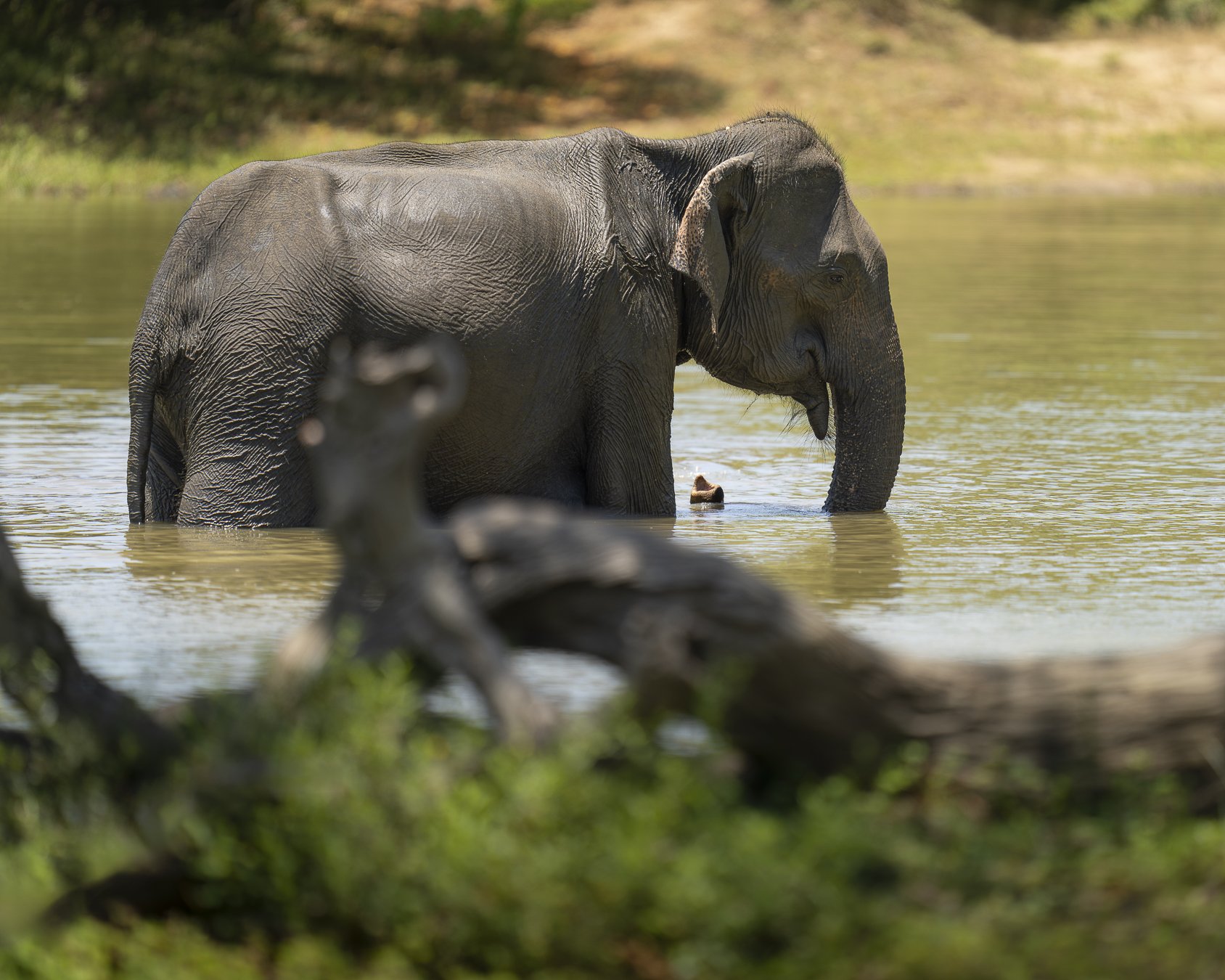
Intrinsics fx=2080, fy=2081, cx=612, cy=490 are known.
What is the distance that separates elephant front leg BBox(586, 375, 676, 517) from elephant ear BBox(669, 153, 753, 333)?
1.43 ft

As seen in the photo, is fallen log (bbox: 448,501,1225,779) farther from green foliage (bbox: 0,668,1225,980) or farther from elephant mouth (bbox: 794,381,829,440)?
elephant mouth (bbox: 794,381,829,440)

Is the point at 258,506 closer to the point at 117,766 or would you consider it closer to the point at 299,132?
the point at 117,766

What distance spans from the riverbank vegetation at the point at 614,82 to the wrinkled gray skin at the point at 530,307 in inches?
894

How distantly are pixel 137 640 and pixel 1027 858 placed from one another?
320 centimetres

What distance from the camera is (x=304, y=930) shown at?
4031 millimetres

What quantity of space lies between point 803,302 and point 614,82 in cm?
3165

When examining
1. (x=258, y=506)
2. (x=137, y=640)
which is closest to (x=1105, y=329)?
(x=258, y=506)

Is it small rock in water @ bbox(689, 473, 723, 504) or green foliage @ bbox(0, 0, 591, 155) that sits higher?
green foliage @ bbox(0, 0, 591, 155)

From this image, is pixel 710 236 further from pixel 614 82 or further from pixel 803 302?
pixel 614 82

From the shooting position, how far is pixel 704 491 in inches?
370

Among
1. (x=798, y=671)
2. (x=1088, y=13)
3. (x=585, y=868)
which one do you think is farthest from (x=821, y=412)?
(x=1088, y=13)

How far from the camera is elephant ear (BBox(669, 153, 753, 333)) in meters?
8.70

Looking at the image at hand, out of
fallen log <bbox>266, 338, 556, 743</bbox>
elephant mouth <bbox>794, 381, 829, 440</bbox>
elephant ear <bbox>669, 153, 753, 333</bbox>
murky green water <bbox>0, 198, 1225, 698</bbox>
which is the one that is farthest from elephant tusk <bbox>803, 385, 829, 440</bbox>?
fallen log <bbox>266, 338, 556, 743</bbox>

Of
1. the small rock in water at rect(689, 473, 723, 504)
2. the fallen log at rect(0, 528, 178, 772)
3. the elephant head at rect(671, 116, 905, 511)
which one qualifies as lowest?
the small rock in water at rect(689, 473, 723, 504)
